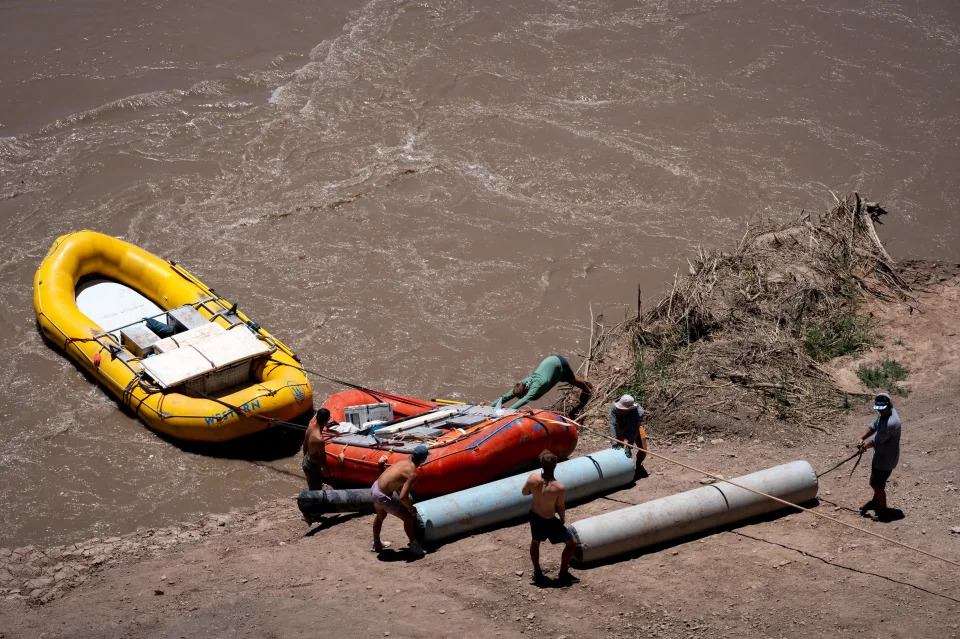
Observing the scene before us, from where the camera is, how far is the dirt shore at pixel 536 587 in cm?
726

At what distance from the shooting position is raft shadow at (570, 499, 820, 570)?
798 centimetres

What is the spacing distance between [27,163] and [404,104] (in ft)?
19.2

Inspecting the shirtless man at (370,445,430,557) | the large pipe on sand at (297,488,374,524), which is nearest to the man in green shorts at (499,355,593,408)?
the large pipe on sand at (297,488,374,524)

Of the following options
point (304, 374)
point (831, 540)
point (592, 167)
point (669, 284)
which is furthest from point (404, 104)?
point (831, 540)

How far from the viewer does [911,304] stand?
464 inches

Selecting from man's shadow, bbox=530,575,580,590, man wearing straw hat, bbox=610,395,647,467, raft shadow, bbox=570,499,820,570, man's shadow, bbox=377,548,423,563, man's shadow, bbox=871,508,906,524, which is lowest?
man's shadow, bbox=377,548,423,563

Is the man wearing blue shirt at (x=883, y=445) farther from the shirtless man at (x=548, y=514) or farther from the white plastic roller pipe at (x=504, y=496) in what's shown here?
the shirtless man at (x=548, y=514)

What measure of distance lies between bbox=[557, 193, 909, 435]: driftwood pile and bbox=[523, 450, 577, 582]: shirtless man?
9.56 feet

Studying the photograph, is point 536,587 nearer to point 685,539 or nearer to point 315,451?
point 685,539

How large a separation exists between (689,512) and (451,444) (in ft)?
7.32

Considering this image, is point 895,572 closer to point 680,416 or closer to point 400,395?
point 680,416

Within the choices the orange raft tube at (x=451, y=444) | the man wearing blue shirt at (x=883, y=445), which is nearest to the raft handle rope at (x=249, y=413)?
the orange raft tube at (x=451, y=444)

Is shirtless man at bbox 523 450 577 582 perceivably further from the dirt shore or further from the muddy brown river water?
the muddy brown river water

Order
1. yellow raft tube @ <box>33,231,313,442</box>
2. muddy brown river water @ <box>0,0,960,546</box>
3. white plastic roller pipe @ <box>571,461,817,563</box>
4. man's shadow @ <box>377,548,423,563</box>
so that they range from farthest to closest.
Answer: muddy brown river water @ <box>0,0,960,546</box>, yellow raft tube @ <box>33,231,313,442</box>, man's shadow @ <box>377,548,423,563</box>, white plastic roller pipe @ <box>571,461,817,563</box>
